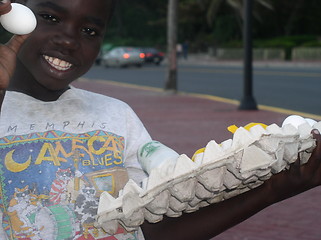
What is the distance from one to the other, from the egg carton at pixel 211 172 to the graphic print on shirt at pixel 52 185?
0.85 feet

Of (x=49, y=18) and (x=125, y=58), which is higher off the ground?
(x=49, y=18)

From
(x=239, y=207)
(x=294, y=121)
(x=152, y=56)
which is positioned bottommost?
(x=152, y=56)

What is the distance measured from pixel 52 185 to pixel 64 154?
0.29ft

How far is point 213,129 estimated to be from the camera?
12273mm

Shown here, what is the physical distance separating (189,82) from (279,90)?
5933 mm

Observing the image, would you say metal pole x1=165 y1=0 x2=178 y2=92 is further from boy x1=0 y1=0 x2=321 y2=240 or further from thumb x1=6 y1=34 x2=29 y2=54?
thumb x1=6 y1=34 x2=29 y2=54

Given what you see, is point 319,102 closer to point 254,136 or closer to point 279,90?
point 279,90

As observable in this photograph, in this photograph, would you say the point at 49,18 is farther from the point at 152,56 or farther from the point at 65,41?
the point at 152,56

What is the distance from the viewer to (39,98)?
1.88m

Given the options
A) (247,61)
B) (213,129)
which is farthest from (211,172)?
(247,61)

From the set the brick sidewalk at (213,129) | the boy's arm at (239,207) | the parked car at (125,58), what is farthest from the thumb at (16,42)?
the parked car at (125,58)

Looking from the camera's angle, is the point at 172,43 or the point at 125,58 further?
the point at 125,58

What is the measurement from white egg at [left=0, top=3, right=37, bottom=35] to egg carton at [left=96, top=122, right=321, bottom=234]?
0.38 m

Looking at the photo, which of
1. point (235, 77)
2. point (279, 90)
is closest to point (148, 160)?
point (279, 90)
